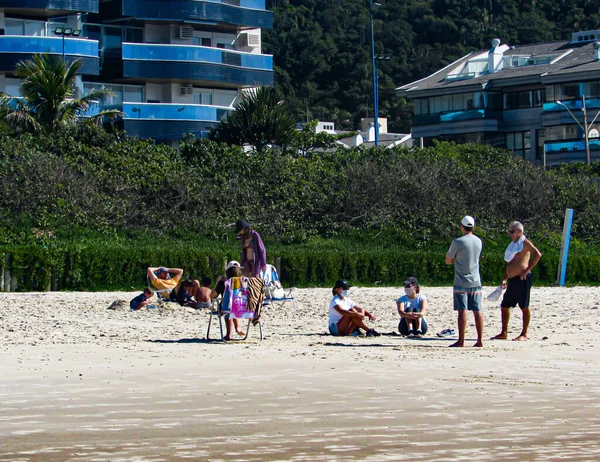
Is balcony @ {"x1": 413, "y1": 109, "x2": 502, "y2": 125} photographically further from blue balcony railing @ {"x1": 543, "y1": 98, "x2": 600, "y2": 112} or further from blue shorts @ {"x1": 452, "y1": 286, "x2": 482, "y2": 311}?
blue shorts @ {"x1": 452, "y1": 286, "x2": 482, "y2": 311}

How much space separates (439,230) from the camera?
101 feet

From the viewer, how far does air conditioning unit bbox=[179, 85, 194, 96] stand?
4675cm

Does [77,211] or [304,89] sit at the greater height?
[304,89]

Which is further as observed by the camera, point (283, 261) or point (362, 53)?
point (362, 53)

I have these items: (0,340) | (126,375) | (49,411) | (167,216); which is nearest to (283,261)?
(167,216)

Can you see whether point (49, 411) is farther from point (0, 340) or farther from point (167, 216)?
point (167, 216)

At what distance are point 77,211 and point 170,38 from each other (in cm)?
2032

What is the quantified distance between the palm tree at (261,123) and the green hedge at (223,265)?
9248mm

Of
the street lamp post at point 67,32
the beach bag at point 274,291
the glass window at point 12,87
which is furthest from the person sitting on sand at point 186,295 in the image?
the street lamp post at point 67,32

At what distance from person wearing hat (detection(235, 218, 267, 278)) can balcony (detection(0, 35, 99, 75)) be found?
29274 millimetres

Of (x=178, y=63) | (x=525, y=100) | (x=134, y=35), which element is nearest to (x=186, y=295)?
(x=178, y=63)

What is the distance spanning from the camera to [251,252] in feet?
49.2

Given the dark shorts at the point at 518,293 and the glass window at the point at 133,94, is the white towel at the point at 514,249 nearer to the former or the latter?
the dark shorts at the point at 518,293

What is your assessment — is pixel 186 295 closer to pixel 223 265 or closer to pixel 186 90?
pixel 223 265
